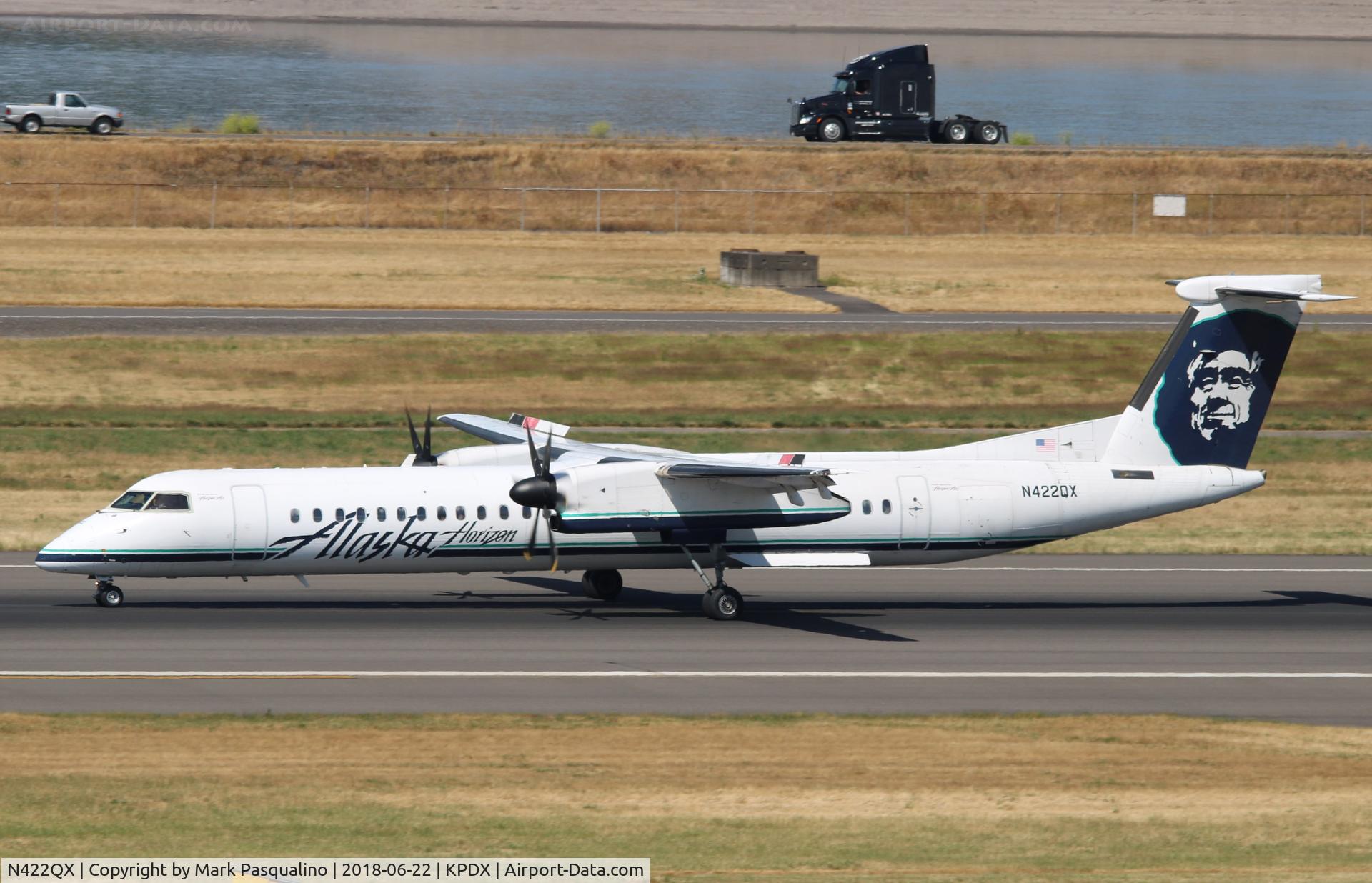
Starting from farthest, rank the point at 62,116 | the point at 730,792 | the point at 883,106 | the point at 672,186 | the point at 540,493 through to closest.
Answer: the point at 883,106 → the point at 672,186 → the point at 62,116 → the point at 540,493 → the point at 730,792

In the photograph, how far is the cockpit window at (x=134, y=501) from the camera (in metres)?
27.5

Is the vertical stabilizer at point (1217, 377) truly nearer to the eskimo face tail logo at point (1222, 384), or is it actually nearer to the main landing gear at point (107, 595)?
the eskimo face tail logo at point (1222, 384)

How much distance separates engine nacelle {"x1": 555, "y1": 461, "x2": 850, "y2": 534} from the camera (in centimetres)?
2739

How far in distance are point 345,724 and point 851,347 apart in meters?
37.1

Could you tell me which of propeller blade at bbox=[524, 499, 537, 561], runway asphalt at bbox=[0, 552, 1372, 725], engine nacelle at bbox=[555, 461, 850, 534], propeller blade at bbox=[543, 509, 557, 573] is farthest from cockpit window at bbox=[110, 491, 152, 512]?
engine nacelle at bbox=[555, 461, 850, 534]

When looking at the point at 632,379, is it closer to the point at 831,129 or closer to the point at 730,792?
the point at 730,792

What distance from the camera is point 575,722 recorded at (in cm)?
2147

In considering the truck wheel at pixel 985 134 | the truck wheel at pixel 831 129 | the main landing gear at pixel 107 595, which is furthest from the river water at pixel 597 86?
the main landing gear at pixel 107 595

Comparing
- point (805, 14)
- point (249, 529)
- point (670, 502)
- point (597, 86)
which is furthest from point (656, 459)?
point (805, 14)

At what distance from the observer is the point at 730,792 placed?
60.1ft

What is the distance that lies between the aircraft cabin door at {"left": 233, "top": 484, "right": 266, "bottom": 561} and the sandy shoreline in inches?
5246

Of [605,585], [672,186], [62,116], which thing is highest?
[62,116]

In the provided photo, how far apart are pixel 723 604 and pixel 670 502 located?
2114mm

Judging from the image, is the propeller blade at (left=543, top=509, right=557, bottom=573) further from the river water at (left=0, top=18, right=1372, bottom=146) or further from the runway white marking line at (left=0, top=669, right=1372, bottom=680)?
the river water at (left=0, top=18, right=1372, bottom=146)
